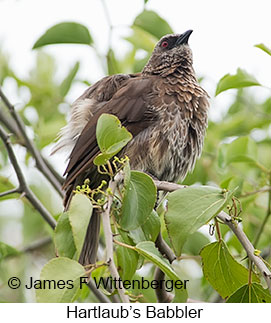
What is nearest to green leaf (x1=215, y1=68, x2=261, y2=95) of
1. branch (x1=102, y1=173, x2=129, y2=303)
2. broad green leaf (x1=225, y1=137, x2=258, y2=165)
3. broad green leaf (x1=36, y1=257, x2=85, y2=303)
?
broad green leaf (x1=225, y1=137, x2=258, y2=165)

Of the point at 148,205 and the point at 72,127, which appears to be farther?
the point at 72,127

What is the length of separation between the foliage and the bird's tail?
0.69 ft

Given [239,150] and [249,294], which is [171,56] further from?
[249,294]

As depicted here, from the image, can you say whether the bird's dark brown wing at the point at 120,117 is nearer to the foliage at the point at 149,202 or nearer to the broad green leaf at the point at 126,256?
the foliage at the point at 149,202

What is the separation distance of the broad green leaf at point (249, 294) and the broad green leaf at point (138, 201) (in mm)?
390

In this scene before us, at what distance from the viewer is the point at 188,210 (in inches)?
74.6

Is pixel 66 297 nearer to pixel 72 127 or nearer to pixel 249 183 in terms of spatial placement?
pixel 72 127

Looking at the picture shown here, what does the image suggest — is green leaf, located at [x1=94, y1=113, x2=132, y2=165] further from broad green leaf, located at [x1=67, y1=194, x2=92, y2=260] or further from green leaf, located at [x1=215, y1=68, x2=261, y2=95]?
green leaf, located at [x1=215, y1=68, x2=261, y2=95]

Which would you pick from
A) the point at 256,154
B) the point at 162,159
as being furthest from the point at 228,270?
the point at 256,154

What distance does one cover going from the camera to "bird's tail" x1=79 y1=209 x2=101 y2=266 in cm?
339

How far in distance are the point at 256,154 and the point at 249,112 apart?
124 cm

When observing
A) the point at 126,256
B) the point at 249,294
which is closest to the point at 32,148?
the point at 126,256

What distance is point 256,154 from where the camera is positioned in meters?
3.63

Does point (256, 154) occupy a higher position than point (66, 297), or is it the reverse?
point (66, 297)
